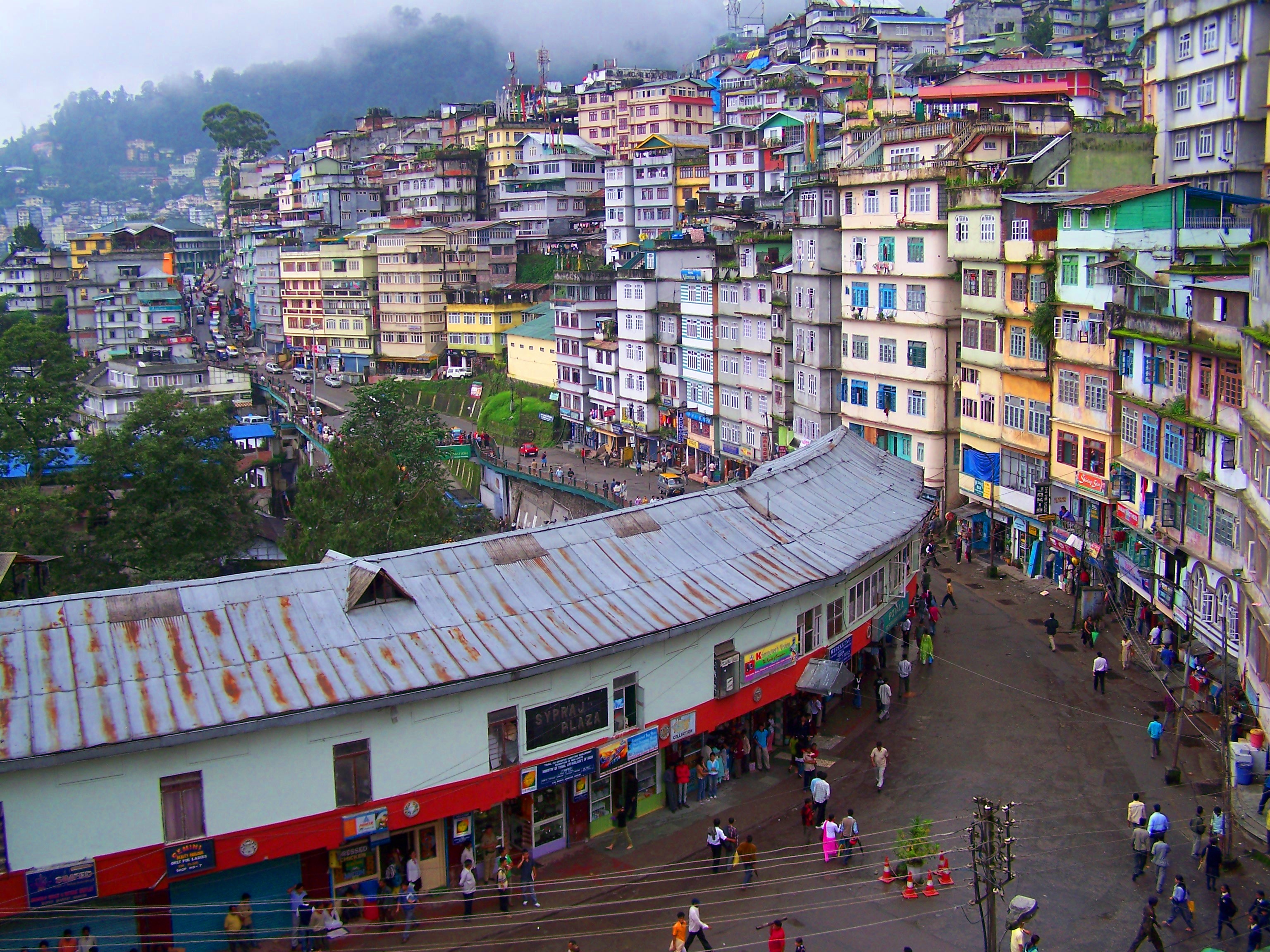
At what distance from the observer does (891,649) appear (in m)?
35.0

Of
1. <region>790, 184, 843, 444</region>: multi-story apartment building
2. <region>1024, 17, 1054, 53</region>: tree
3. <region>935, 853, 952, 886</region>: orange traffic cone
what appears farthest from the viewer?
<region>1024, 17, 1054, 53</region>: tree

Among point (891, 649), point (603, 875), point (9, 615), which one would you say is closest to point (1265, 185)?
point (891, 649)

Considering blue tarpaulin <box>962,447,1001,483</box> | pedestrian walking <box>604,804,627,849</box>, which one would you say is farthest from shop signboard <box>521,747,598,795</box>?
blue tarpaulin <box>962,447,1001,483</box>

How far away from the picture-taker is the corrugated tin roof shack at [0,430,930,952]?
62.0 feet

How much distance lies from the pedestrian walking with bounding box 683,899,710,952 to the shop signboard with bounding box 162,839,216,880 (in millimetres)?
7824

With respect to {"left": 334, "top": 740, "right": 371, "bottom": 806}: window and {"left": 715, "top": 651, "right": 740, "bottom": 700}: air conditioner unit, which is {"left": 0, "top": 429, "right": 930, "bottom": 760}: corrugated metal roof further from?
{"left": 715, "top": 651, "right": 740, "bottom": 700}: air conditioner unit

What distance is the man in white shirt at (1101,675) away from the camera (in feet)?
102

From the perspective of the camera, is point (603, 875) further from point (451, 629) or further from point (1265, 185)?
point (1265, 185)

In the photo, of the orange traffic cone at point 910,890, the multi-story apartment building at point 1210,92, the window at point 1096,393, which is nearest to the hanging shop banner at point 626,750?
the orange traffic cone at point 910,890

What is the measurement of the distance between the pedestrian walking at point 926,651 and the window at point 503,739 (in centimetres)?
1524

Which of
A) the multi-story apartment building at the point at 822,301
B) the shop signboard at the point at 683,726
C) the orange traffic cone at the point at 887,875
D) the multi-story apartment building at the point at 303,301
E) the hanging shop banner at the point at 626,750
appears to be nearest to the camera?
the orange traffic cone at the point at 887,875

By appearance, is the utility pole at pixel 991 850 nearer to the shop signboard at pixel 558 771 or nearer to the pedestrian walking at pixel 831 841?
the pedestrian walking at pixel 831 841

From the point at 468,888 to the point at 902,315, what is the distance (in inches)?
1369

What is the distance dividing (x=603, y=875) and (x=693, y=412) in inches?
1789
